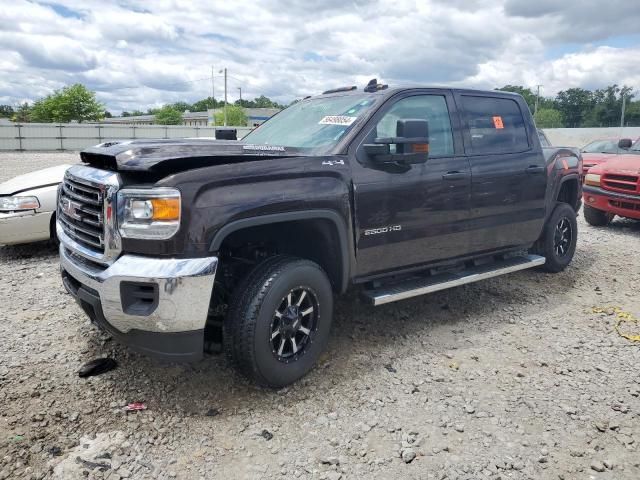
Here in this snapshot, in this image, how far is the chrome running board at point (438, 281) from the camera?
3.95 meters

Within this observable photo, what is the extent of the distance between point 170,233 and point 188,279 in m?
0.27

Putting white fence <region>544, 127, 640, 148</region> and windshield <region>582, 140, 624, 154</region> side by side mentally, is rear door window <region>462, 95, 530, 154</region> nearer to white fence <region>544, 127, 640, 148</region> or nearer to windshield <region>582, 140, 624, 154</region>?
windshield <region>582, 140, 624, 154</region>

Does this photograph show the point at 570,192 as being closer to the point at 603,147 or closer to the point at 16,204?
the point at 16,204

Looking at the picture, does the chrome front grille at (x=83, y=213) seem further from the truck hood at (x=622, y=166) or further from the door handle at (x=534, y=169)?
the truck hood at (x=622, y=166)

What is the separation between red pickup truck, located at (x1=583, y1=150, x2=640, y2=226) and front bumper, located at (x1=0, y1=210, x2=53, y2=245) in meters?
8.41

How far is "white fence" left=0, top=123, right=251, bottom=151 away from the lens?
31.6 m

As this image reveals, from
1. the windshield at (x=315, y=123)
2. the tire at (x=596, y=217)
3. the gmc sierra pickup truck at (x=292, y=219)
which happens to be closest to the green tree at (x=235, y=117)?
the tire at (x=596, y=217)

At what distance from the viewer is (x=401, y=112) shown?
421 cm

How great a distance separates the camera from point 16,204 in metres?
6.00

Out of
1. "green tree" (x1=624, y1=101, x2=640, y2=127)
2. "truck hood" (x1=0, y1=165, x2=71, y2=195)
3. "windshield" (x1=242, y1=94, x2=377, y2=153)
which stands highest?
"green tree" (x1=624, y1=101, x2=640, y2=127)

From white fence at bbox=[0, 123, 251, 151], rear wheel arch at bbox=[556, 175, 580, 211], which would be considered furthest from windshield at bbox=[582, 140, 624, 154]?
white fence at bbox=[0, 123, 251, 151]

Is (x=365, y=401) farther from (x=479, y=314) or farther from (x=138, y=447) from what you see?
(x=479, y=314)

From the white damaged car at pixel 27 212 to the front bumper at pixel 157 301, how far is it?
11.7ft

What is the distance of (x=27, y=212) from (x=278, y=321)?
13.6 ft
